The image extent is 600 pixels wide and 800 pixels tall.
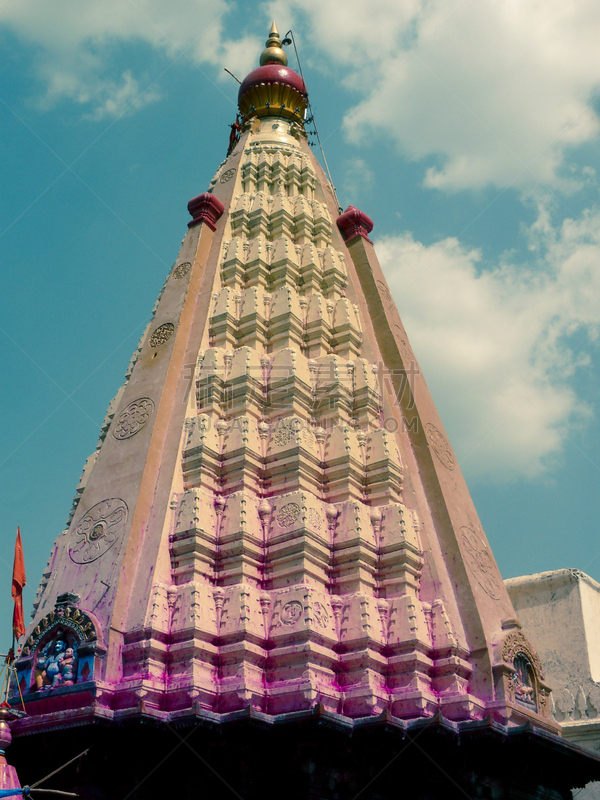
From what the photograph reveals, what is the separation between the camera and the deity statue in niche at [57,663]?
10430 mm

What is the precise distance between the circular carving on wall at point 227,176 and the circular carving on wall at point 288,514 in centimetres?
1077

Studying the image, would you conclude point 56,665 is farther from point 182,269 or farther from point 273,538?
point 182,269

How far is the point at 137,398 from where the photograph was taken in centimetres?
1406

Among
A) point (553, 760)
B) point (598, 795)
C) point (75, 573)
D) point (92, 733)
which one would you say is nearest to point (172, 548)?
point (75, 573)

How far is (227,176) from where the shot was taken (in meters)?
19.9

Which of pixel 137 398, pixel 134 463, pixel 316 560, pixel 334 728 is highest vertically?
pixel 137 398

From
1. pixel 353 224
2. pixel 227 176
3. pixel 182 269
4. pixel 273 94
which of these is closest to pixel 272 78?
pixel 273 94

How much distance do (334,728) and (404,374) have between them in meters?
7.45

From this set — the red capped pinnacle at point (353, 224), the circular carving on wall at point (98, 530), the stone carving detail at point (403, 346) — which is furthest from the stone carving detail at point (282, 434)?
the red capped pinnacle at point (353, 224)

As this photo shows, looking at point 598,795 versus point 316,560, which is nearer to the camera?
point 316,560

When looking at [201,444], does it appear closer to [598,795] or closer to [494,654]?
[494,654]

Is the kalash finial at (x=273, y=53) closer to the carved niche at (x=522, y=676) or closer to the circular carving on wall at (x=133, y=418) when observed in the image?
the circular carving on wall at (x=133, y=418)

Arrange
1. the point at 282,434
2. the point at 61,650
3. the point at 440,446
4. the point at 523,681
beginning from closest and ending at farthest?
the point at 61,650 < the point at 523,681 < the point at 282,434 < the point at 440,446

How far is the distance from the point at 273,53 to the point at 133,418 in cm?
1553
